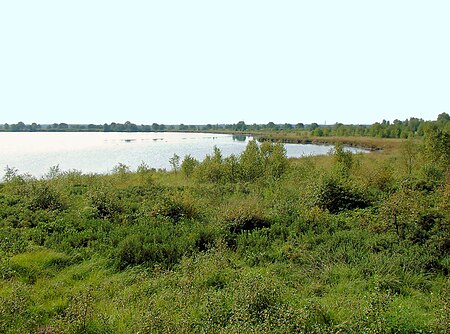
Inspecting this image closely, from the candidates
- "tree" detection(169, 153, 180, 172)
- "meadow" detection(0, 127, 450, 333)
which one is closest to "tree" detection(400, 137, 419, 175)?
"meadow" detection(0, 127, 450, 333)

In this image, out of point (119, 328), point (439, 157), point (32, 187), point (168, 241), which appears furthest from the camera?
point (439, 157)

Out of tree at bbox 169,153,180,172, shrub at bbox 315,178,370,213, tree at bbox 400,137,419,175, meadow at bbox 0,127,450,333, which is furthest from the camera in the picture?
tree at bbox 169,153,180,172

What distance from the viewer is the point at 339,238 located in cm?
909

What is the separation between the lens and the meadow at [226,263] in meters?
5.26

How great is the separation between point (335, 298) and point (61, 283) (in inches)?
218

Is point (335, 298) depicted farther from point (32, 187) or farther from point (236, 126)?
point (236, 126)

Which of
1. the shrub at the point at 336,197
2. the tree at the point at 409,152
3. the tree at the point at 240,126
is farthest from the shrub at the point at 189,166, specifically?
the tree at the point at 240,126

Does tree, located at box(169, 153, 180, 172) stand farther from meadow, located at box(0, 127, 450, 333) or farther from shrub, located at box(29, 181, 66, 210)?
shrub, located at box(29, 181, 66, 210)

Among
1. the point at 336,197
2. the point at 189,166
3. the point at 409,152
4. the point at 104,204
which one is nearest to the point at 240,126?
the point at 189,166

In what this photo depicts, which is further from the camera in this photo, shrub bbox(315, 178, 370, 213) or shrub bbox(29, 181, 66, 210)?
shrub bbox(315, 178, 370, 213)

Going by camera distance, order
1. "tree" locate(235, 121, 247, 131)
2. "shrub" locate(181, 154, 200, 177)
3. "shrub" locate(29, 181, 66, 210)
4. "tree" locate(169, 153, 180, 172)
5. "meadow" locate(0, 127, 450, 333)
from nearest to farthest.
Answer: "meadow" locate(0, 127, 450, 333) → "shrub" locate(29, 181, 66, 210) → "shrub" locate(181, 154, 200, 177) → "tree" locate(169, 153, 180, 172) → "tree" locate(235, 121, 247, 131)

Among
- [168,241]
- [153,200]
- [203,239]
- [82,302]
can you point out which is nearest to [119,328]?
[82,302]

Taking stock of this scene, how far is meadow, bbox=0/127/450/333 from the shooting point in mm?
5262

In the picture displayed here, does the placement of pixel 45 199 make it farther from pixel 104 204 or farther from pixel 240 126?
pixel 240 126
